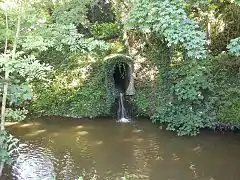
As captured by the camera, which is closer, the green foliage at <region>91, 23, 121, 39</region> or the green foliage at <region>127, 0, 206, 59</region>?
the green foliage at <region>127, 0, 206, 59</region>

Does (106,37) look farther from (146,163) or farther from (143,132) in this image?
(146,163)

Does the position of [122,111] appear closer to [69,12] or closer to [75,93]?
[75,93]

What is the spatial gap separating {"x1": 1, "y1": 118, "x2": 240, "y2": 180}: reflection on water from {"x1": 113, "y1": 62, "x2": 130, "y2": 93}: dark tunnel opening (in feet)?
5.86

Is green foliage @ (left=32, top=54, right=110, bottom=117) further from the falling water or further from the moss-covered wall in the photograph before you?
the falling water

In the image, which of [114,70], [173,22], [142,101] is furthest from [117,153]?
[173,22]

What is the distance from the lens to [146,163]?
35.9ft

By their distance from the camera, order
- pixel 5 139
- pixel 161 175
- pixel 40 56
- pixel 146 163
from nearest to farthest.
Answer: pixel 5 139 → pixel 161 175 → pixel 146 163 → pixel 40 56

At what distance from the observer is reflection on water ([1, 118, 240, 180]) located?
33.9 feet

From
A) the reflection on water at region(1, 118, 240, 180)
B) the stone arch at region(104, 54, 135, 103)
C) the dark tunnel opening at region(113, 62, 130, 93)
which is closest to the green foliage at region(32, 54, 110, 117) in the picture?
the stone arch at region(104, 54, 135, 103)

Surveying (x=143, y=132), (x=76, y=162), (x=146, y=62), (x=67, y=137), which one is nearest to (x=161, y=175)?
(x=76, y=162)

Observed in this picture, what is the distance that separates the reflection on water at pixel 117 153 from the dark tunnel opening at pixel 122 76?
1787 millimetres

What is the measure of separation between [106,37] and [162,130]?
553 centimetres

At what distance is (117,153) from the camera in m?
11.7

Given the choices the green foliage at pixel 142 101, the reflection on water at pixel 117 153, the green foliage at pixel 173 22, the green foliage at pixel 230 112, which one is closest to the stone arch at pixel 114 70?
the green foliage at pixel 142 101
